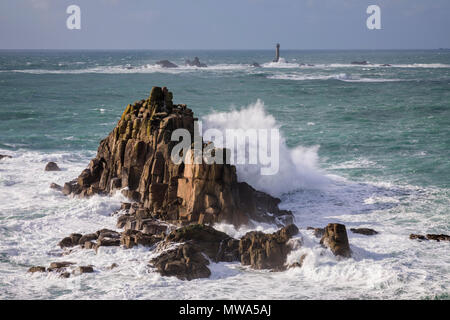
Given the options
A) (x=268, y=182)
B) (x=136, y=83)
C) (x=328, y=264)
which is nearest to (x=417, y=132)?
(x=268, y=182)

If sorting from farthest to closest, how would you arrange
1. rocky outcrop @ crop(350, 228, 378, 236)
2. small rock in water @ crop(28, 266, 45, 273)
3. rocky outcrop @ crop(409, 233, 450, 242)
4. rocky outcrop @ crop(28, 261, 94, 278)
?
rocky outcrop @ crop(350, 228, 378, 236) → rocky outcrop @ crop(409, 233, 450, 242) → small rock in water @ crop(28, 266, 45, 273) → rocky outcrop @ crop(28, 261, 94, 278)

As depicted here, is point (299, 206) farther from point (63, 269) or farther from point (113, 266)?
point (63, 269)

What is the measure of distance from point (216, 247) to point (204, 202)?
2514mm

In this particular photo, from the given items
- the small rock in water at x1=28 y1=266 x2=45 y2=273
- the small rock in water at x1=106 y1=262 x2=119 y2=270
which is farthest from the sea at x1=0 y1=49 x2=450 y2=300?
the small rock in water at x1=28 y1=266 x2=45 y2=273

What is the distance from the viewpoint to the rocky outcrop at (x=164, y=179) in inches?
731

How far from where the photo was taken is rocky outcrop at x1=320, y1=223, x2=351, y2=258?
15.9m

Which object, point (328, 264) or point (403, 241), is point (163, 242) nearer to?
point (328, 264)

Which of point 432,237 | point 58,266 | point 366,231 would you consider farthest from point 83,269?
point 432,237

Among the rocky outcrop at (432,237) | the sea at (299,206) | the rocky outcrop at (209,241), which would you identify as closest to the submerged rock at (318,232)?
the sea at (299,206)

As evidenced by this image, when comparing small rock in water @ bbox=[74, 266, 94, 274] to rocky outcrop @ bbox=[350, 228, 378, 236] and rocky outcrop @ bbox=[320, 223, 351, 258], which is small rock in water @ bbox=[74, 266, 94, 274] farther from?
rocky outcrop @ bbox=[350, 228, 378, 236]

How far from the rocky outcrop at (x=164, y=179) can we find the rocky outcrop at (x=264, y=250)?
2154 millimetres

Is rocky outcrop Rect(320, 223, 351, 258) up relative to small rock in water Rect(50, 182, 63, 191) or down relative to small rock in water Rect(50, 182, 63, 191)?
down

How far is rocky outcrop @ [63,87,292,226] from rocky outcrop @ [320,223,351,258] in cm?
316

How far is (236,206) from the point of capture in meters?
18.8
